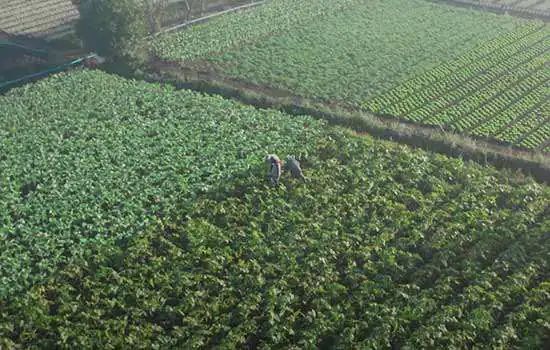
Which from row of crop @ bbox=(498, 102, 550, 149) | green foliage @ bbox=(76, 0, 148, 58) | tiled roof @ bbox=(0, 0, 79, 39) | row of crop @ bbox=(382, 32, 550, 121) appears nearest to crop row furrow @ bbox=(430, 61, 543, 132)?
row of crop @ bbox=(382, 32, 550, 121)

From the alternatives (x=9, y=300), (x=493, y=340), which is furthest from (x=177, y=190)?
(x=493, y=340)

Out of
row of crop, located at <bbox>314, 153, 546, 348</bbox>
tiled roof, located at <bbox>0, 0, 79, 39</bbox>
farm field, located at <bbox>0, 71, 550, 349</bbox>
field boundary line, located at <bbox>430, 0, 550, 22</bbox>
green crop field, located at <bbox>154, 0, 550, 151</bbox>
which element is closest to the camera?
farm field, located at <bbox>0, 71, 550, 349</bbox>

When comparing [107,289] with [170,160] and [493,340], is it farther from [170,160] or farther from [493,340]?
[493,340]

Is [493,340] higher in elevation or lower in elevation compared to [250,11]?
lower

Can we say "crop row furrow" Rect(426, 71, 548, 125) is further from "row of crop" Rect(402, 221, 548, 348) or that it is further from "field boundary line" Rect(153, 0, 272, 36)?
"field boundary line" Rect(153, 0, 272, 36)

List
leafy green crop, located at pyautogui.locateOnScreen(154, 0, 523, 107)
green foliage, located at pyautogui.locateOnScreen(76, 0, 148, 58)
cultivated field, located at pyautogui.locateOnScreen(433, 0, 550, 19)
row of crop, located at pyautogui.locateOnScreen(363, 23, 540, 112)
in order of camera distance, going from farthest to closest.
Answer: cultivated field, located at pyautogui.locateOnScreen(433, 0, 550, 19) < green foliage, located at pyautogui.locateOnScreen(76, 0, 148, 58) < leafy green crop, located at pyautogui.locateOnScreen(154, 0, 523, 107) < row of crop, located at pyautogui.locateOnScreen(363, 23, 540, 112)

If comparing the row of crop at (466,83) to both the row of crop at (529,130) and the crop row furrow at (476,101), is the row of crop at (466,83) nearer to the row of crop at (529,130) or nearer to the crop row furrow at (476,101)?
the crop row furrow at (476,101)
